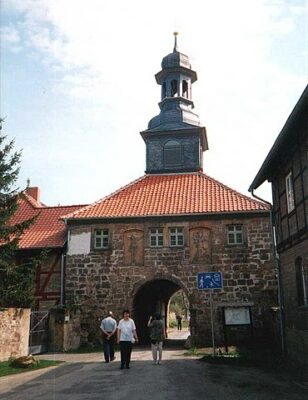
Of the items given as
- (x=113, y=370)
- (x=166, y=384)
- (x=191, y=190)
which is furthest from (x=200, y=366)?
(x=191, y=190)

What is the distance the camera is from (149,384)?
952 cm

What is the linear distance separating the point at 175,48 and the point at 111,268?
50.0 feet

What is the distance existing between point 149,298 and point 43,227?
6957mm

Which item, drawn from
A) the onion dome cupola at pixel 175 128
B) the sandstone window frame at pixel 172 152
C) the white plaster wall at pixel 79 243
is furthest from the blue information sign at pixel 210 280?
the sandstone window frame at pixel 172 152

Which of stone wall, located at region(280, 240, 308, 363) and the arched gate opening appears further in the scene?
the arched gate opening

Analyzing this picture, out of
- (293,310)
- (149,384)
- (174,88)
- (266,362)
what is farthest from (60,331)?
(174,88)

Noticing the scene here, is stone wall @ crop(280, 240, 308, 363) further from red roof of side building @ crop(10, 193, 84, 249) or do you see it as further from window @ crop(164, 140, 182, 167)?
window @ crop(164, 140, 182, 167)

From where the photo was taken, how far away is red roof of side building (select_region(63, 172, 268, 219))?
21266 mm

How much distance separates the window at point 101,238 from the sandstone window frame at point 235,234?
5.62 m

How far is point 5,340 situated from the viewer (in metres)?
14.6

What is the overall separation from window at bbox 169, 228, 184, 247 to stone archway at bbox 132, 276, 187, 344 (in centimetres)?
159

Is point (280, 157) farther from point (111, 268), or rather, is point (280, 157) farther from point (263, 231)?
point (111, 268)

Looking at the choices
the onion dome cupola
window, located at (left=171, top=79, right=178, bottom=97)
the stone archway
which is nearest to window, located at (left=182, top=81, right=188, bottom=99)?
the onion dome cupola

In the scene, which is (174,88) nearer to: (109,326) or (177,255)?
(177,255)
